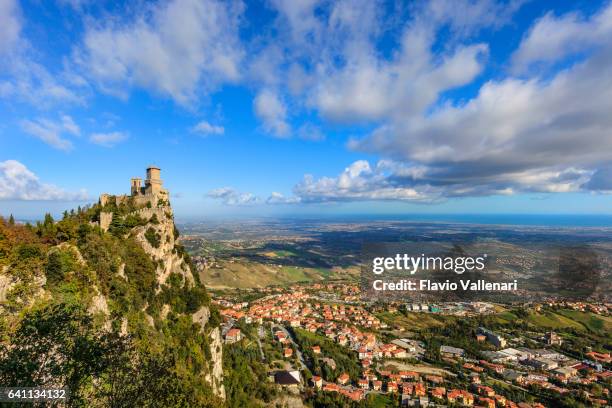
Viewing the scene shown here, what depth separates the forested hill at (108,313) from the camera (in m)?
8.17

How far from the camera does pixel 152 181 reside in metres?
29.6

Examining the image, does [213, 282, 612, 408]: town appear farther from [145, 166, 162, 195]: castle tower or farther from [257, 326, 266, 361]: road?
→ [145, 166, 162, 195]: castle tower

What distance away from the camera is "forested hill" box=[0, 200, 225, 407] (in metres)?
8.17

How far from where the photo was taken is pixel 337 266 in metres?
130

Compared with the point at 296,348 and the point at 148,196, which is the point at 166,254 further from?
the point at 296,348

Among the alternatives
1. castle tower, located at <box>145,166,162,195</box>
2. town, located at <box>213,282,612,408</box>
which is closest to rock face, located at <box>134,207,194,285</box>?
castle tower, located at <box>145,166,162,195</box>

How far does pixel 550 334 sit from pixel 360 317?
120 feet

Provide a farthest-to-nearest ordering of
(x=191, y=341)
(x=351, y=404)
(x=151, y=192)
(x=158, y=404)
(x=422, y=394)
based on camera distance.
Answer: (x=422, y=394) < (x=351, y=404) < (x=151, y=192) < (x=191, y=341) < (x=158, y=404)

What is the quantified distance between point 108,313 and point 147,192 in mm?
17627

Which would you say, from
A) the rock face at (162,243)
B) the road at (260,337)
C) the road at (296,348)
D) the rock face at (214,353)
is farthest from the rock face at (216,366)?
the road at (296,348)

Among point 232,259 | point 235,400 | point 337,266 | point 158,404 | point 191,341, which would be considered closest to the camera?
point 158,404

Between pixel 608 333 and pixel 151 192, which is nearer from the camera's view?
pixel 151 192

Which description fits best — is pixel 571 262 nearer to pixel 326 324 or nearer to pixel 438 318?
pixel 438 318

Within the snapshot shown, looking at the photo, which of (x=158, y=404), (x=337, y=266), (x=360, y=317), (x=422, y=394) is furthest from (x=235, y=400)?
(x=337, y=266)
